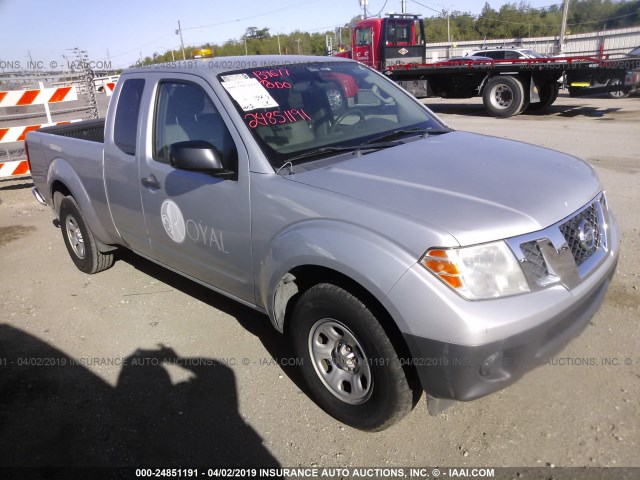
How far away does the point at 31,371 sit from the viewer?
→ 12.0ft

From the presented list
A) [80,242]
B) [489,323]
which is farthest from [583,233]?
[80,242]

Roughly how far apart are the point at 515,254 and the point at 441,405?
0.78m

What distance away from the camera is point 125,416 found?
3100 mm

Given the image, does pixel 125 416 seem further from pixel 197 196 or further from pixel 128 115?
pixel 128 115

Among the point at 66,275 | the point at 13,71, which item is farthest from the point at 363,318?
the point at 13,71

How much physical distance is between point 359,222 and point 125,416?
6.05 ft

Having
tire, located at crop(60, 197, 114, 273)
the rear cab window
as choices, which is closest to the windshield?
the rear cab window

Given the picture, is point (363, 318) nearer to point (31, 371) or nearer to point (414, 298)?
point (414, 298)

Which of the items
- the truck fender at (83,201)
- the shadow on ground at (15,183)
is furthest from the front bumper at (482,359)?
the shadow on ground at (15,183)

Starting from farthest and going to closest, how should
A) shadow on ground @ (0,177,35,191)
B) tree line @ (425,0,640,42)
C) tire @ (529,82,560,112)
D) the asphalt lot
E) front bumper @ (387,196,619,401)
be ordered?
tree line @ (425,0,640,42) < tire @ (529,82,560,112) < shadow on ground @ (0,177,35,191) < the asphalt lot < front bumper @ (387,196,619,401)

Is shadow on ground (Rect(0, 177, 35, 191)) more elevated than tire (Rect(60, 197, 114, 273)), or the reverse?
tire (Rect(60, 197, 114, 273))

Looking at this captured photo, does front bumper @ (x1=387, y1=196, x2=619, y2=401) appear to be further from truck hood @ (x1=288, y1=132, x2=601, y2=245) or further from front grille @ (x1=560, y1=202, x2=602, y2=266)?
truck hood @ (x1=288, y1=132, x2=601, y2=245)

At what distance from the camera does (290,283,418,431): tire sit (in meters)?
2.47

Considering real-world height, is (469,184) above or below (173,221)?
above
